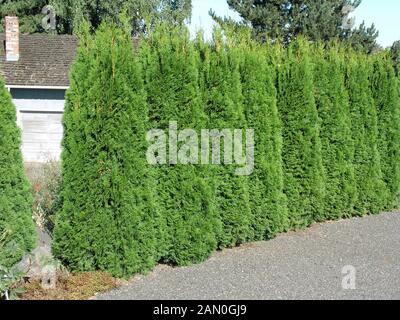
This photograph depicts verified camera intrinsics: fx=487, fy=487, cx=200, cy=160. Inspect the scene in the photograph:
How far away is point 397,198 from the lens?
10.7 meters

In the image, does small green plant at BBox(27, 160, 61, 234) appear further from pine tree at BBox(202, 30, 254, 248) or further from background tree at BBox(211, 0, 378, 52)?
background tree at BBox(211, 0, 378, 52)

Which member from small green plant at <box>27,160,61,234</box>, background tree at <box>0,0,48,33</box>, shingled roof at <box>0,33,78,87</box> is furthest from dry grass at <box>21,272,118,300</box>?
background tree at <box>0,0,48,33</box>

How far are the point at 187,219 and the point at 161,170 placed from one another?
739mm

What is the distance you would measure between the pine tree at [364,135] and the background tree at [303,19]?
16.2 meters

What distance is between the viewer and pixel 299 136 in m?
8.36

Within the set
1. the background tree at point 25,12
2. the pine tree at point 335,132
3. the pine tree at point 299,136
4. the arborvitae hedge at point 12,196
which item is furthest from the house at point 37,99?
the arborvitae hedge at point 12,196

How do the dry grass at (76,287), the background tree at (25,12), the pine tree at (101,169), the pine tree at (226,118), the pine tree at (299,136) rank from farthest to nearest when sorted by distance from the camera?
the background tree at (25,12) < the pine tree at (299,136) < the pine tree at (226,118) < the pine tree at (101,169) < the dry grass at (76,287)

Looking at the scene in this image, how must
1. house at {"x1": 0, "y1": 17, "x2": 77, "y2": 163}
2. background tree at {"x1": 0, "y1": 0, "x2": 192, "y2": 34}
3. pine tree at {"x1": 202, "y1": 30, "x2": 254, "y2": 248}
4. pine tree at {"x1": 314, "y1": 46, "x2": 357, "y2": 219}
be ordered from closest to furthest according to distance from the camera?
1. pine tree at {"x1": 202, "y1": 30, "x2": 254, "y2": 248}
2. pine tree at {"x1": 314, "y1": 46, "x2": 357, "y2": 219}
3. house at {"x1": 0, "y1": 17, "x2": 77, "y2": 163}
4. background tree at {"x1": 0, "y1": 0, "x2": 192, "y2": 34}

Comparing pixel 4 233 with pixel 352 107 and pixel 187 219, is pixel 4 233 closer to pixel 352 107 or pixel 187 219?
pixel 187 219

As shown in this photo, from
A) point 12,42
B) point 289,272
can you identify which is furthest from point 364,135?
point 12,42

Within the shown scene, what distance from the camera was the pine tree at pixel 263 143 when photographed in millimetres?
7531

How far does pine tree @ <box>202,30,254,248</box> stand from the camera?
699 cm

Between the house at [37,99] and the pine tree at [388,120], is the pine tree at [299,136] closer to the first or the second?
the pine tree at [388,120]

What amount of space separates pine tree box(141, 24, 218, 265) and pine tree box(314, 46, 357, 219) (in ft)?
10.9
